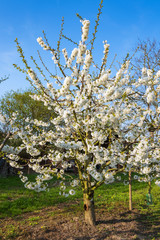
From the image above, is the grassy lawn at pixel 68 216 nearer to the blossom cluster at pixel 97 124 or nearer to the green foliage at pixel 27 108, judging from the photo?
the blossom cluster at pixel 97 124

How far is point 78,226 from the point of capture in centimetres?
548

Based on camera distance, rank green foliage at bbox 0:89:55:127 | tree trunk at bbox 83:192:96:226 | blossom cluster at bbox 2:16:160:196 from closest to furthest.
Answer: blossom cluster at bbox 2:16:160:196 < tree trunk at bbox 83:192:96:226 < green foliage at bbox 0:89:55:127

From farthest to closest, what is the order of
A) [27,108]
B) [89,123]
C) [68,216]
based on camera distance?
[27,108], [68,216], [89,123]

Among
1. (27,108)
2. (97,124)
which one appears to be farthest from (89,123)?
(27,108)

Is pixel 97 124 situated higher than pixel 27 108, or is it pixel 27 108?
pixel 27 108

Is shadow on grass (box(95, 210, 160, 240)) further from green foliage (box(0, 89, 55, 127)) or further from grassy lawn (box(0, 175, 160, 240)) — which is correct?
green foliage (box(0, 89, 55, 127))

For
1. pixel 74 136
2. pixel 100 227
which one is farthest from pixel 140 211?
pixel 74 136

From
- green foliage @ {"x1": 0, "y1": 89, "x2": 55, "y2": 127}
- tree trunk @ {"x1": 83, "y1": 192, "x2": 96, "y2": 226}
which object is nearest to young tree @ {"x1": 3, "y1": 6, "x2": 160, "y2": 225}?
tree trunk @ {"x1": 83, "y1": 192, "x2": 96, "y2": 226}

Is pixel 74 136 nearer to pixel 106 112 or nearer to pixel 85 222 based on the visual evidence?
pixel 106 112

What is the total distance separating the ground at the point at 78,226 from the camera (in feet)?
16.4

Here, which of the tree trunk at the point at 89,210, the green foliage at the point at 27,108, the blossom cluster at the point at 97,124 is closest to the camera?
the blossom cluster at the point at 97,124

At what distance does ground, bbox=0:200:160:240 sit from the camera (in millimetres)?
5008

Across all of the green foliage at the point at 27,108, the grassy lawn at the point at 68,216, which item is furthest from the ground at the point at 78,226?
the green foliage at the point at 27,108

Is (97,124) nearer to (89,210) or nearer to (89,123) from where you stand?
(89,123)
